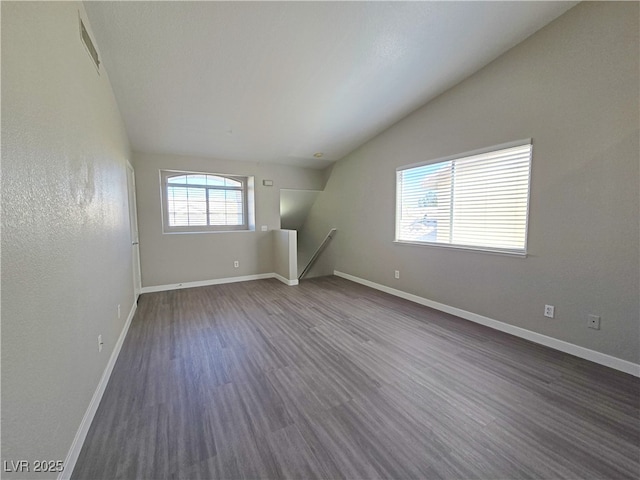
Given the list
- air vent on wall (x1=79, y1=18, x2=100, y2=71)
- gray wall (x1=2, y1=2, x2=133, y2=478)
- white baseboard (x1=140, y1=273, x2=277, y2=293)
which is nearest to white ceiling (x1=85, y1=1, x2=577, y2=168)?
air vent on wall (x1=79, y1=18, x2=100, y2=71)

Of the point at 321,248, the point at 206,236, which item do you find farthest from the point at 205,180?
the point at 321,248

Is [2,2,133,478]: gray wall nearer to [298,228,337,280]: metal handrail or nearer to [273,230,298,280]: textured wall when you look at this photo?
[273,230,298,280]: textured wall

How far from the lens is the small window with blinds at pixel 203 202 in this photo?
15.0 ft

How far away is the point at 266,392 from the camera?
189 centimetres

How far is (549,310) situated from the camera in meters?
2.50

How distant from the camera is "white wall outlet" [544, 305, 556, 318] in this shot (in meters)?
2.48

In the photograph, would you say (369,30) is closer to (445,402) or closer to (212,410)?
(445,402)

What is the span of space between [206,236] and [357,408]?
4.05 m

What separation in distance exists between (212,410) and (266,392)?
0.37m

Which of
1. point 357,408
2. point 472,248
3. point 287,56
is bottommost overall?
point 357,408

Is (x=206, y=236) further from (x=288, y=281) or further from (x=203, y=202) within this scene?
(x=288, y=281)

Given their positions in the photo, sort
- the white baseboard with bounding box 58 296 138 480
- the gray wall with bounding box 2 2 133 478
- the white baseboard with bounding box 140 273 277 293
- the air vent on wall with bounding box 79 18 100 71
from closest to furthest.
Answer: the gray wall with bounding box 2 2 133 478 → the white baseboard with bounding box 58 296 138 480 → the air vent on wall with bounding box 79 18 100 71 → the white baseboard with bounding box 140 273 277 293

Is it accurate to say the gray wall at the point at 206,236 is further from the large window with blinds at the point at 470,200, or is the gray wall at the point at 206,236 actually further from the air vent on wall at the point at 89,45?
the large window with blinds at the point at 470,200

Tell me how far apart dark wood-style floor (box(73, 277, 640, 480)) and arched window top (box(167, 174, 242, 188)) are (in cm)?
273
